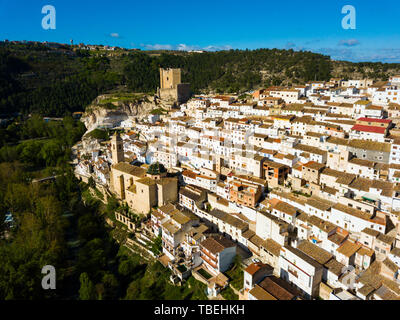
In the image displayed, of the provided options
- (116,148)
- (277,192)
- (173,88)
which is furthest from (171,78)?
(277,192)

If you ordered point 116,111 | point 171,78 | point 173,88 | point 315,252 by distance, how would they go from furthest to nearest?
point 171,78
point 173,88
point 116,111
point 315,252

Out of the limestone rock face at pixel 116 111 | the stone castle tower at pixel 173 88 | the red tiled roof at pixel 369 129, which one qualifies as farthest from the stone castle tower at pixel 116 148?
the stone castle tower at pixel 173 88

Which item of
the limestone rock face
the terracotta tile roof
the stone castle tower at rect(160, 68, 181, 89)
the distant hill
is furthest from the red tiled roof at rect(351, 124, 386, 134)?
the stone castle tower at rect(160, 68, 181, 89)

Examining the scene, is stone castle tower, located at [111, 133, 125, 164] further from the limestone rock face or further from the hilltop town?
the limestone rock face

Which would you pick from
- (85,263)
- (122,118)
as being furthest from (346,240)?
(122,118)

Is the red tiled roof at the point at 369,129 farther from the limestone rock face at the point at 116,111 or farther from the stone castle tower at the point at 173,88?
the limestone rock face at the point at 116,111

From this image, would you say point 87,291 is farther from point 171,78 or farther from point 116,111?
point 171,78
